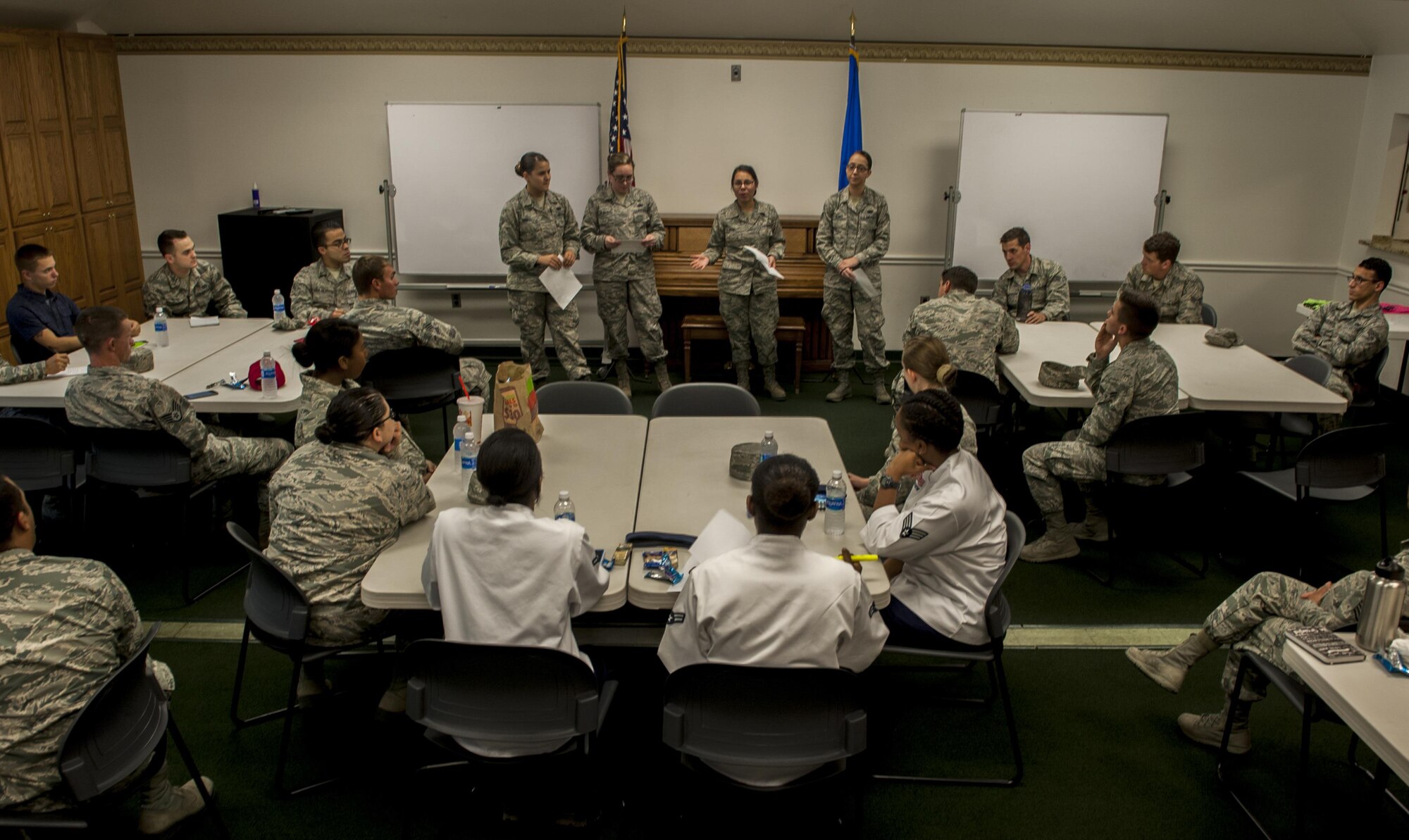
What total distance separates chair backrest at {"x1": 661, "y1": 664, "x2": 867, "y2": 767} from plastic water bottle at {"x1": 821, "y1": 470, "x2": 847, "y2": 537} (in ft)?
2.66

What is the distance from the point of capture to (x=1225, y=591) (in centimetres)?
465

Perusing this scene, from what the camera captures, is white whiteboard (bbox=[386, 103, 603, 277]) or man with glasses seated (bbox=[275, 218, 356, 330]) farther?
white whiteboard (bbox=[386, 103, 603, 277])

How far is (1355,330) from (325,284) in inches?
235

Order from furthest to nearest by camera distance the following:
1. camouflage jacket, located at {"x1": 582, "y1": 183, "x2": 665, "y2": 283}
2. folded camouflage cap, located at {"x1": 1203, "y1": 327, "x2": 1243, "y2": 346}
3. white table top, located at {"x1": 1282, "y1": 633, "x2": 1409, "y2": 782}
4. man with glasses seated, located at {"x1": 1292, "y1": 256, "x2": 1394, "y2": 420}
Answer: camouflage jacket, located at {"x1": 582, "y1": 183, "x2": 665, "y2": 283}, folded camouflage cap, located at {"x1": 1203, "y1": 327, "x2": 1243, "y2": 346}, man with glasses seated, located at {"x1": 1292, "y1": 256, "x2": 1394, "y2": 420}, white table top, located at {"x1": 1282, "y1": 633, "x2": 1409, "y2": 782}

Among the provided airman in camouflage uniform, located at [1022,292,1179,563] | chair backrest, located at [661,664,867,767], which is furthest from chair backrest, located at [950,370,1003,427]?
chair backrest, located at [661,664,867,767]

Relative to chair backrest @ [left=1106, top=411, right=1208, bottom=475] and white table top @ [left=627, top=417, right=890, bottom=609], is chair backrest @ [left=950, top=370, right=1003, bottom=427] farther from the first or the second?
white table top @ [left=627, top=417, right=890, bottom=609]

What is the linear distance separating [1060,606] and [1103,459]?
2.30 ft

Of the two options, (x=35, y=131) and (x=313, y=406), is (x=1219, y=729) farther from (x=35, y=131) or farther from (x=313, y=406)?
(x=35, y=131)

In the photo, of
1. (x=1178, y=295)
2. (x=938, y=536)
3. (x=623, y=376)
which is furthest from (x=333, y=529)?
(x=1178, y=295)

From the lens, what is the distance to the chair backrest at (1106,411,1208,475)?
444 centimetres

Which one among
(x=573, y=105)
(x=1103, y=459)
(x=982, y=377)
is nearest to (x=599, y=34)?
(x=573, y=105)

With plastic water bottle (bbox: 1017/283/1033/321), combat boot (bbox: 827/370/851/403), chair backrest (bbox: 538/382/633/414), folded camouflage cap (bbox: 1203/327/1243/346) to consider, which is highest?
plastic water bottle (bbox: 1017/283/1033/321)

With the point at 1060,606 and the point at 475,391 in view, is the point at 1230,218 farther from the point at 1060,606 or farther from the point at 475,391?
the point at 475,391

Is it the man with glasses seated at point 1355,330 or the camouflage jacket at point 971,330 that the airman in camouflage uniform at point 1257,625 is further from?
the man with glasses seated at point 1355,330
